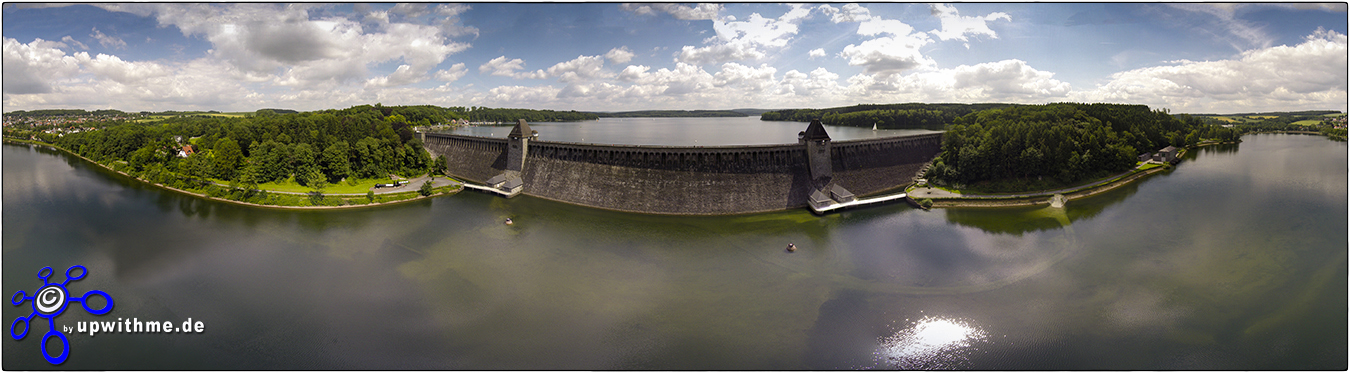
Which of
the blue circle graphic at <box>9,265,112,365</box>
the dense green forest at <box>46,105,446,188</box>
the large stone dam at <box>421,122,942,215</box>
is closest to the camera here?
the blue circle graphic at <box>9,265,112,365</box>

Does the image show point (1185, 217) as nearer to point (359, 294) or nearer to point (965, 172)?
point (965, 172)

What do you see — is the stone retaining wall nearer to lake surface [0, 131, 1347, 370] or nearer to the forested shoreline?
lake surface [0, 131, 1347, 370]

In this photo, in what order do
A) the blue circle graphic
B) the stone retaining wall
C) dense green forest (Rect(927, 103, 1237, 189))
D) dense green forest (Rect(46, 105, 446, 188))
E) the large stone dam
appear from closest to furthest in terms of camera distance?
the blue circle graphic < the stone retaining wall < the large stone dam < dense green forest (Rect(927, 103, 1237, 189)) < dense green forest (Rect(46, 105, 446, 188))

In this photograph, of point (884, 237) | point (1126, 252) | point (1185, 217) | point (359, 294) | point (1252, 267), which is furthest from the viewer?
point (1185, 217)

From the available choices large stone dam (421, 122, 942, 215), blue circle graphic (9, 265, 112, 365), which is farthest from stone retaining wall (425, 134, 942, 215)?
blue circle graphic (9, 265, 112, 365)

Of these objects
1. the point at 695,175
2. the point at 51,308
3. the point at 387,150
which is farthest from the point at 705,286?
the point at 387,150

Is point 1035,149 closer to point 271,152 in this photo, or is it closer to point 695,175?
point 695,175

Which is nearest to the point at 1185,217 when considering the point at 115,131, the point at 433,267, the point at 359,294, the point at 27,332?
the point at 433,267
